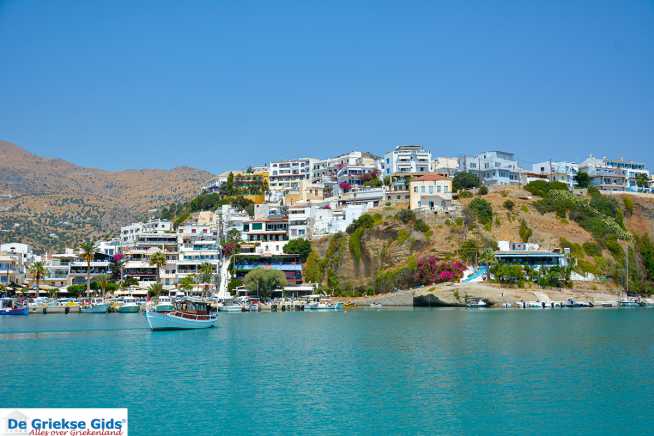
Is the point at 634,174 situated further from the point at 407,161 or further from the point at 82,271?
the point at 82,271

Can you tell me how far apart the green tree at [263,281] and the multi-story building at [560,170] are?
44.9m

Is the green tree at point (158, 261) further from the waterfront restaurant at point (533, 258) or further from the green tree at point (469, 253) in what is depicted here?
the waterfront restaurant at point (533, 258)

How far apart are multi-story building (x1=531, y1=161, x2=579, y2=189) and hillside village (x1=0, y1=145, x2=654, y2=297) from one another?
210mm

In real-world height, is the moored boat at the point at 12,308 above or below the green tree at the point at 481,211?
below

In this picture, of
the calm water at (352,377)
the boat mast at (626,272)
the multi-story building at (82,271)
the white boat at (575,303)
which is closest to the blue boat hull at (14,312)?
the multi-story building at (82,271)

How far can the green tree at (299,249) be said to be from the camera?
94.0 metres

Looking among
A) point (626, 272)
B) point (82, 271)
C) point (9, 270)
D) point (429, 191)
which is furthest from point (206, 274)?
point (626, 272)

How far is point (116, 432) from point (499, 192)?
8331 centimetres

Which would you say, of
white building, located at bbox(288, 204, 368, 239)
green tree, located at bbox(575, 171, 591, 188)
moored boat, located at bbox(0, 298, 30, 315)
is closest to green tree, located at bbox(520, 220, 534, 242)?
white building, located at bbox(288, 204, 368, 239)

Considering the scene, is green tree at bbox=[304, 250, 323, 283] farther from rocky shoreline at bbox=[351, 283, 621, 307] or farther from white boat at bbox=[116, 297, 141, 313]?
white boat at bbox=[116, 297, 141, 313]

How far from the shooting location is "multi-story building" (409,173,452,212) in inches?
3629

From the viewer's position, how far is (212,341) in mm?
48656

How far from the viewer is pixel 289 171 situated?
127m

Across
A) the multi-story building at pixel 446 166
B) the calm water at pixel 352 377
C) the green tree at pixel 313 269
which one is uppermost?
the multi-story building at pixel 446 166
